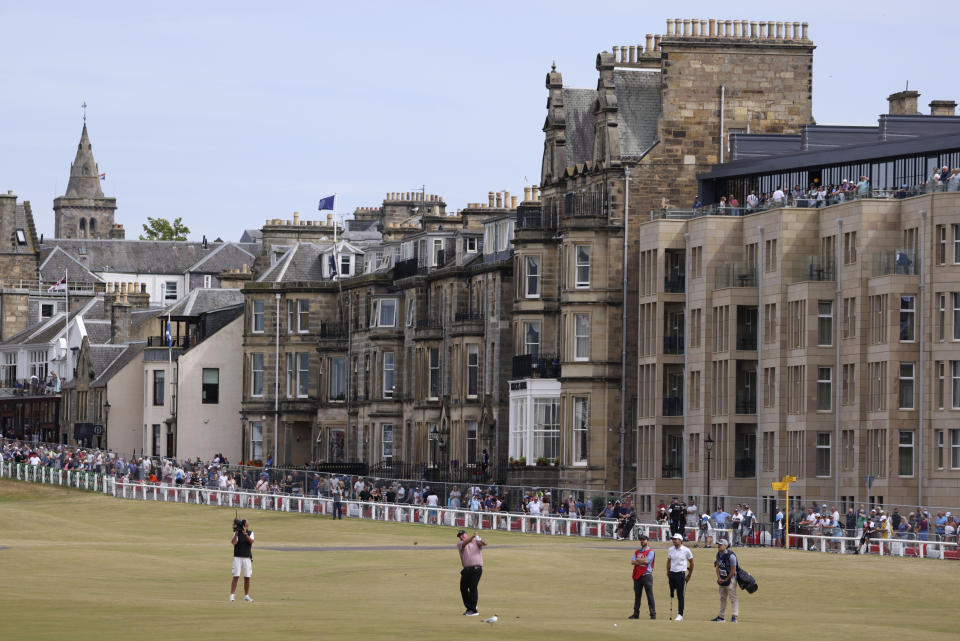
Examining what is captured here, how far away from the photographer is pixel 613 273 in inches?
3792

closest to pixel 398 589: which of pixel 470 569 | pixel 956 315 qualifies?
pixel 470 569

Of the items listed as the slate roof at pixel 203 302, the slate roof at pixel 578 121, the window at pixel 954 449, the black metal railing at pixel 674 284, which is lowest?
the window at pixel 954 449

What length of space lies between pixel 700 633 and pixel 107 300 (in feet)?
362

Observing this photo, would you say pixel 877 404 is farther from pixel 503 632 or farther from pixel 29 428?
pixel 29 428

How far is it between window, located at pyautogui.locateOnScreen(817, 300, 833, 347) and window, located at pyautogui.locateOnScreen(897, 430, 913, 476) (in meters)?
5.75

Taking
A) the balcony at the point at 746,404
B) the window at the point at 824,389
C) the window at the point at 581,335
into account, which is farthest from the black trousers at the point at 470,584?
the window at the point at 581,335

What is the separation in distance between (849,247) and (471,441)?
93.1ft

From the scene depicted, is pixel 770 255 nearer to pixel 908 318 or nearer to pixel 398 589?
pixel 908 318

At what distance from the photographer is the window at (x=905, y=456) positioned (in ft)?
261

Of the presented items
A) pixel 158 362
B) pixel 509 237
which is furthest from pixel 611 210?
pixel 158 362

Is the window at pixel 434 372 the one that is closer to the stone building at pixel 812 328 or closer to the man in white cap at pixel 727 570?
the stone building at pixel 812 328

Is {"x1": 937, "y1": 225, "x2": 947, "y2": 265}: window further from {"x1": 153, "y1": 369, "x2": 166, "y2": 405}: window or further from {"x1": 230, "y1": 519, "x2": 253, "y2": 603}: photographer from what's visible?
{"x1": 153, "y1": 369, "x2": 166, "y2": 405}: window

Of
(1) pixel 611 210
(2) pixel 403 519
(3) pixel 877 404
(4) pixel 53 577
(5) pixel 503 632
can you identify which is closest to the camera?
(5) pixel 503 632

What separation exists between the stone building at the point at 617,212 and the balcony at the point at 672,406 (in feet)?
12.9
